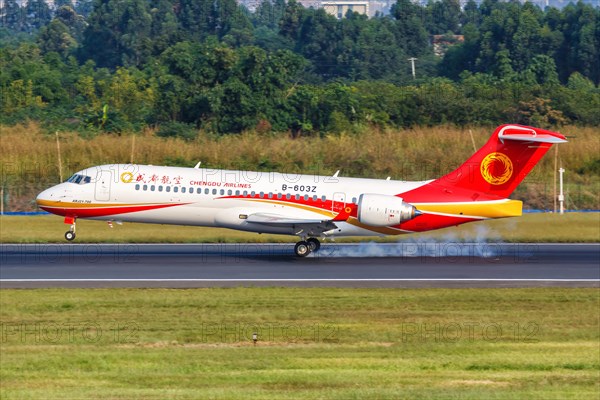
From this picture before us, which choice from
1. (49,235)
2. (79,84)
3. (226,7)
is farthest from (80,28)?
(49,235)

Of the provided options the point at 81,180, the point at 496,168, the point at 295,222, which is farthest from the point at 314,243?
the point at 81,180

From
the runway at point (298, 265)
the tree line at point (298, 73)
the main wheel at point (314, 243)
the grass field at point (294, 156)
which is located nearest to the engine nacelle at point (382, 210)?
the runway at point (298, 265)

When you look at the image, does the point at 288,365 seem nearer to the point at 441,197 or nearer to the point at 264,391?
the point at 264,391

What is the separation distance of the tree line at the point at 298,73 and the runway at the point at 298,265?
26446 mm

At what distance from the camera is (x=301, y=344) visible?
22.2m

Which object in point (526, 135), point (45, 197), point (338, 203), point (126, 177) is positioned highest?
point (526, 135)

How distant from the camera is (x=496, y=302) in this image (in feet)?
89.9

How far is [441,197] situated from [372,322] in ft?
38.4

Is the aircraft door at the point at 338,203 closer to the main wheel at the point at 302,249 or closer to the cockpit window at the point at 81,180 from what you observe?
the main wheel at the point at 302,249

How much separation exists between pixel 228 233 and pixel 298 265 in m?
8.23

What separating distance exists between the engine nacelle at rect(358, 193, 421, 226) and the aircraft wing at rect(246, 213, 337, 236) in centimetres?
126

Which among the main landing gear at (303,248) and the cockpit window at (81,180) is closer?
the main landing gear at (303,248)

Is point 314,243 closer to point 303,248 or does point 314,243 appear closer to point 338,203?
point 303,248

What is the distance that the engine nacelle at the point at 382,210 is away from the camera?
3453 centimetres
